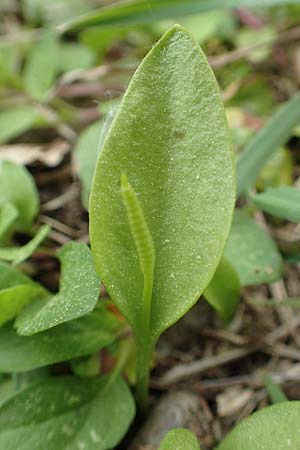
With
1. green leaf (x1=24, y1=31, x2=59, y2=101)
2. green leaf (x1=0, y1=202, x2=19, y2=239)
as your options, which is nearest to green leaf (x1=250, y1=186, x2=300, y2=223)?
green leaf (x1=0, y1=202, x2=19, y2=239)

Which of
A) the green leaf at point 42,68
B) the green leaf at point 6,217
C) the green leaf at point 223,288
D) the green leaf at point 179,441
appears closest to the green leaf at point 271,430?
the green leaf at point 179,441

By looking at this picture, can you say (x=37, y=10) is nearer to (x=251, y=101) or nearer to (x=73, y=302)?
(x=251, y=101)

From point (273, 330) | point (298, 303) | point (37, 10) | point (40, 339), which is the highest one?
point (37, 10)

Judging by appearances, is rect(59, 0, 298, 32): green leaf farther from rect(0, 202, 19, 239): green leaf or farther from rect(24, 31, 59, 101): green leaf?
rect(0, 202, 19, 239): green leaf

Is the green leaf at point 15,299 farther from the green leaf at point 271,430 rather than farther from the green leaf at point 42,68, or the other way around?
the green leaf at point 42,68

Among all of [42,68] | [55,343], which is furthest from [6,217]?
[42,68]

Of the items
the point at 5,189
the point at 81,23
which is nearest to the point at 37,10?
the point at 81,23
